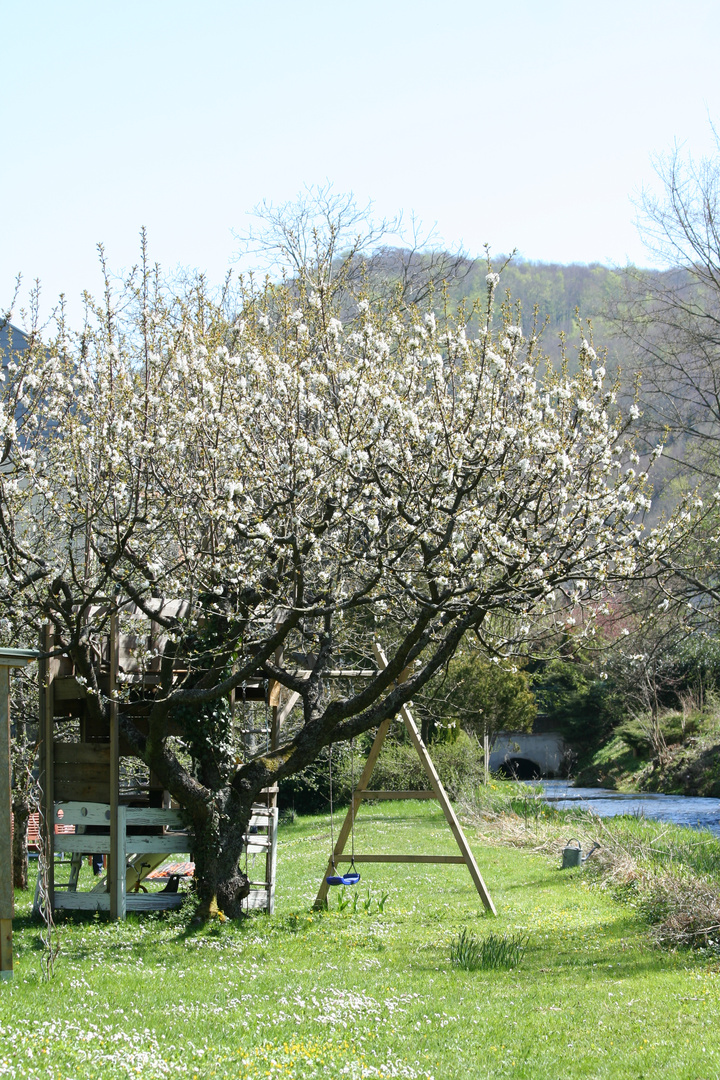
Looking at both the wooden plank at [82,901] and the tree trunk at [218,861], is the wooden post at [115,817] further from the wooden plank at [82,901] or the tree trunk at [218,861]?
the tree trunk at [218,861]

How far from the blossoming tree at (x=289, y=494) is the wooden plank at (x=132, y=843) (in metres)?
0.23

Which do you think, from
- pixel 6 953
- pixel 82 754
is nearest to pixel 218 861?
pixel 82 754

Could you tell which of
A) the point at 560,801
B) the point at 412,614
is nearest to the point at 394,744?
the point at 560,801

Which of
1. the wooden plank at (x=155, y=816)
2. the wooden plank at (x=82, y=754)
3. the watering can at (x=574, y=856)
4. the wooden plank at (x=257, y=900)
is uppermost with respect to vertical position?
the wooden plank at (x=82, y=754)

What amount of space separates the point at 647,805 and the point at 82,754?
1805cm

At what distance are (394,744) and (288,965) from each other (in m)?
16.4

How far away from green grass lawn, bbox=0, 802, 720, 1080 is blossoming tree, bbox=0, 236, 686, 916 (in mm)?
1223

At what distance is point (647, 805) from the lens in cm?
2330

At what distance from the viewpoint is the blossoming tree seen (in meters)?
7.27

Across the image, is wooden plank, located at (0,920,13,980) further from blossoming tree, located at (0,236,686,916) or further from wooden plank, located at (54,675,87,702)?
wooden plank, located at (54,675,87,702)

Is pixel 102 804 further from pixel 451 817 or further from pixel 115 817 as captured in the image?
pixel 451 817

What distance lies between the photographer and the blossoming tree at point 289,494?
286 inches

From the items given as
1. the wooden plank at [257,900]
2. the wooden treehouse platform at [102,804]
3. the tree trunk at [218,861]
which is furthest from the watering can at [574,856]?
the tree trunk at [218,861]

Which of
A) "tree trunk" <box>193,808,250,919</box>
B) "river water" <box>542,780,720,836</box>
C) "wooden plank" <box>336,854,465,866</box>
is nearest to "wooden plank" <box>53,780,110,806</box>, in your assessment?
"tree trunk" <box>193,808,250,919</box>
